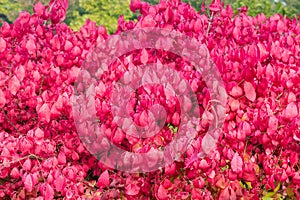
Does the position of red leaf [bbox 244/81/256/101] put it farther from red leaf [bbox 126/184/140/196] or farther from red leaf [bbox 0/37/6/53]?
red leaf [bbox 0/37/6/53]

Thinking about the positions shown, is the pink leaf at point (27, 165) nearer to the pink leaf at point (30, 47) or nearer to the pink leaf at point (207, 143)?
the pink leaf at point (30, 47)

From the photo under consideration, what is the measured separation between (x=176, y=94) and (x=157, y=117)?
0.16m

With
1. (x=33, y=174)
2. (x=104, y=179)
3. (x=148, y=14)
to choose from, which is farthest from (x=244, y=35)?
(x=33, y=174)

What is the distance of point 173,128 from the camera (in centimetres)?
250

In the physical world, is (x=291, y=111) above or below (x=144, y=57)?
below

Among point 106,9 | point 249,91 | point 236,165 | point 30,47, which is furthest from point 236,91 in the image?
point 106,9

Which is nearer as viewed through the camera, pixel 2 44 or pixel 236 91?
pixel 236 91

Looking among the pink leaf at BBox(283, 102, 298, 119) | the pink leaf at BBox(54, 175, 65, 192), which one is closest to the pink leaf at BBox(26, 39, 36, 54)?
the pink leaf at BBox(54, 175, 65, 192)

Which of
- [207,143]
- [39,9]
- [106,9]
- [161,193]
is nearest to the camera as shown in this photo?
[207,143]

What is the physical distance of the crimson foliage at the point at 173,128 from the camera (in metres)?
2.11

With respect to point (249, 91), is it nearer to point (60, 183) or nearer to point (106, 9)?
point (60, 183)

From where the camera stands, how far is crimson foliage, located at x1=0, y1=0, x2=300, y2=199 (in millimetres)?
2111

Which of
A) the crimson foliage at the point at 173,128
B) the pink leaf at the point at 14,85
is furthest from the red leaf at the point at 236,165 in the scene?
A: the pink leaf at the point at 14,85

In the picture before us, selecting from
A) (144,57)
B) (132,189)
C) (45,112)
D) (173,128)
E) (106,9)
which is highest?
(144,57)
